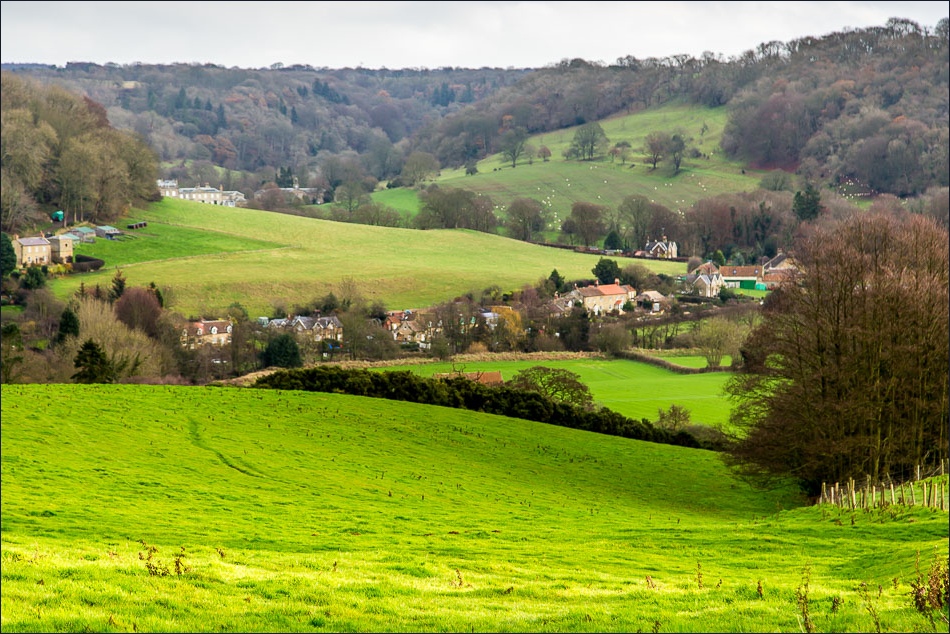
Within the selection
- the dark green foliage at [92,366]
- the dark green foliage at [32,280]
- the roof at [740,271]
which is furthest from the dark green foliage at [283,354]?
the roof at [740,271]

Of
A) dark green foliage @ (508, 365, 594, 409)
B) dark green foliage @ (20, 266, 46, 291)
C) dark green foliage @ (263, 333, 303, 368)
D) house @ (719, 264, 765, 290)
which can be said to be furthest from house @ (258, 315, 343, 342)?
house @ (719, 264, 765, 290)

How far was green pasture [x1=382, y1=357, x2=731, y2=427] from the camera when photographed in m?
45.9

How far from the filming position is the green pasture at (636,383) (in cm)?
4591

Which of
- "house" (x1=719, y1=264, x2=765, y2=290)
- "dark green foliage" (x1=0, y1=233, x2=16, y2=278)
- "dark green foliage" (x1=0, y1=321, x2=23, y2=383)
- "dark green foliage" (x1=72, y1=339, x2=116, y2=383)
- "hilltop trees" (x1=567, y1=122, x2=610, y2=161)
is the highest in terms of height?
"hilltop trees" (x1=567, y1=122, x2=610, y2=161)

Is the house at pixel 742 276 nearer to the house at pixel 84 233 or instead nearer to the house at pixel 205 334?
the house at pixel 205 334

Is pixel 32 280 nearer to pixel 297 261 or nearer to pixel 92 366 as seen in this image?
pixel 297 261

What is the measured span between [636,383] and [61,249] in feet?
168

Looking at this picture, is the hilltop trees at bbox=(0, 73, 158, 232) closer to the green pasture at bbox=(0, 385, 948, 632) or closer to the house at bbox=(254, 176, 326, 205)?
the house at bbox=(254, 176, 326, 205)

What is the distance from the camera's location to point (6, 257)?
227 ft

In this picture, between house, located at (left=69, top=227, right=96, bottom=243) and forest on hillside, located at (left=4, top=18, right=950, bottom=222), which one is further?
forest on hillside, located at (left=4, top=18, right=950, bottom=222)

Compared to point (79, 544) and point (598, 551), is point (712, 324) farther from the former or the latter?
point (79, 544)

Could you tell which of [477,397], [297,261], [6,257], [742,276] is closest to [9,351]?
[6,257]

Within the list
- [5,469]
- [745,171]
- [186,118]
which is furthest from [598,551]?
[186,118]

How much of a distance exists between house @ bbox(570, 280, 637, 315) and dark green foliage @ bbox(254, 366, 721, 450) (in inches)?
1429
